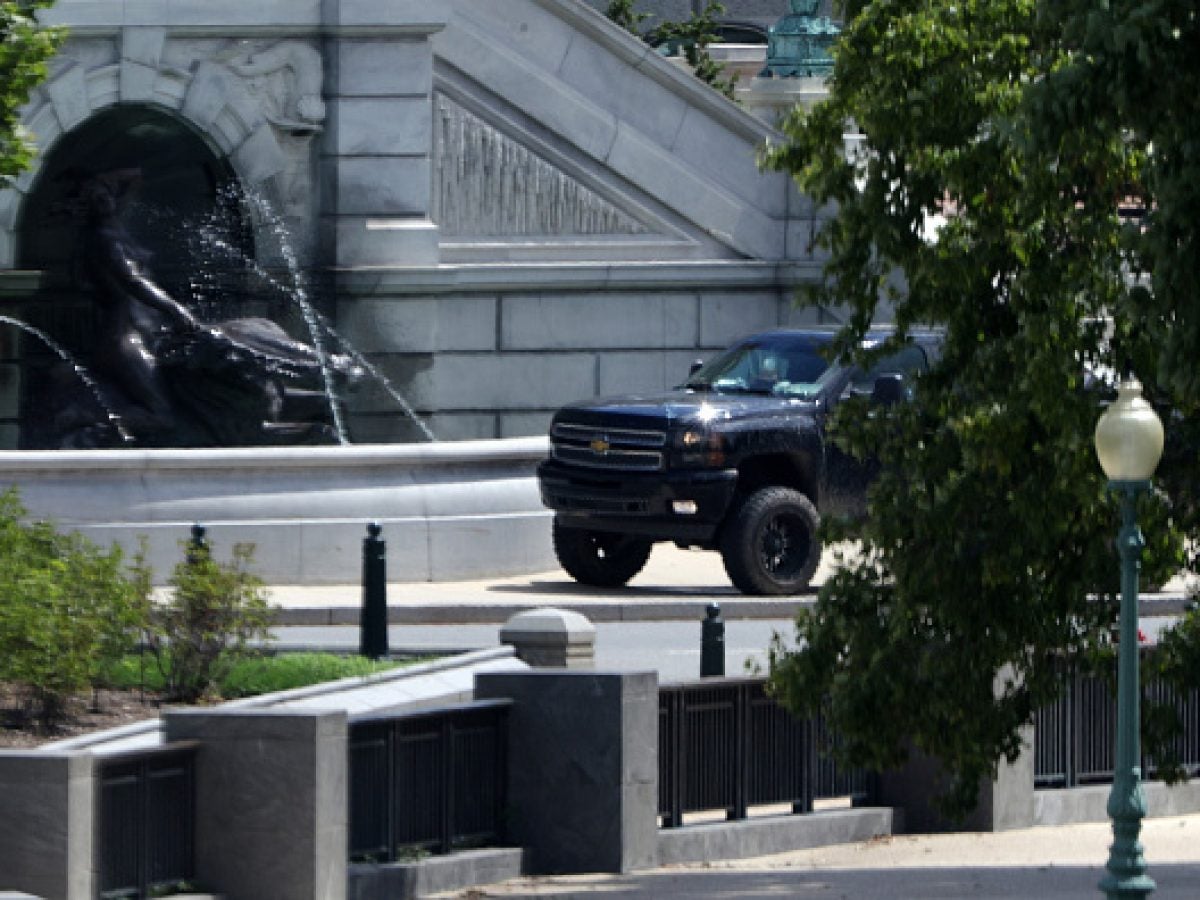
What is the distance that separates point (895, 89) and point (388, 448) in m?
11.9

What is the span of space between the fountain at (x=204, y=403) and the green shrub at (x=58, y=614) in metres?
8.24

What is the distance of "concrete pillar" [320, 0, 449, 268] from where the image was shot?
99.8 ft

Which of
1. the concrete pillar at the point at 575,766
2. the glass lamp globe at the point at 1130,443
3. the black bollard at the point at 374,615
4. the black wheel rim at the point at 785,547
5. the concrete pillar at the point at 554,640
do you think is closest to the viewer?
the glass lamp globe at the point at 1130,443

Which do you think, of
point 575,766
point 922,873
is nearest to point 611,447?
point 922,873

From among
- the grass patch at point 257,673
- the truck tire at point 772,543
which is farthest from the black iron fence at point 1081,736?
the truck tire at point 772,543

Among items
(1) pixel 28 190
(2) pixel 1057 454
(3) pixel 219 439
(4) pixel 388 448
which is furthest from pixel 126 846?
(1) pixel 28 190

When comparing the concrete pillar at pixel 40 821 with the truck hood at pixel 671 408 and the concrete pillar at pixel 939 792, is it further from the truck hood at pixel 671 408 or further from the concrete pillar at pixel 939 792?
the truck hood at pixel 671 408

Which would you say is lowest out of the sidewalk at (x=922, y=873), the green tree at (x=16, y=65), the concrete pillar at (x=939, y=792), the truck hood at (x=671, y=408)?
the sidewalk at (x=922, y=873)

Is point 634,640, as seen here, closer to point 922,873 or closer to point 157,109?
point 922,873

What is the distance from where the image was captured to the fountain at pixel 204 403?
25.5 m

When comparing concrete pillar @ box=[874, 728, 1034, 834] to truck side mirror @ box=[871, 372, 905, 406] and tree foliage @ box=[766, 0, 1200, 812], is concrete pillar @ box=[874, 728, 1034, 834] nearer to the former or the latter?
tree foliage @ box=[766, 0, 1200, 812]

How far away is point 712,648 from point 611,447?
273 inches

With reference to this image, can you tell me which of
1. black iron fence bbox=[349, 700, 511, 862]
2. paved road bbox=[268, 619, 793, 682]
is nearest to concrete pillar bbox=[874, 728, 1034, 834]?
black iron fence bbox=[349, 700, 511, 862]

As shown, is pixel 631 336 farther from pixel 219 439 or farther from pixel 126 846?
pixel 126 846
